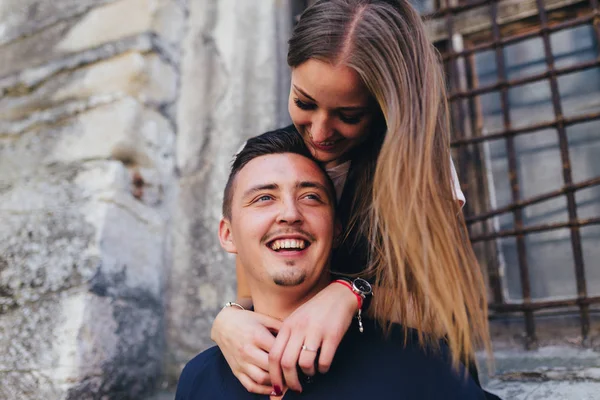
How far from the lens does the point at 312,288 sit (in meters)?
1.27

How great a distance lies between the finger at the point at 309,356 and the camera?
3.13 ft

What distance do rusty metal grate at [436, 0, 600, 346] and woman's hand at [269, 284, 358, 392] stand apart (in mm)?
856

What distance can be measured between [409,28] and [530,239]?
914 mm

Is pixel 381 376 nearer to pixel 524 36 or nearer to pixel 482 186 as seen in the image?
pixel 482 186

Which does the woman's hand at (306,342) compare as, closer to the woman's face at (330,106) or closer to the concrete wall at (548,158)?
the woman's face at (330,106)

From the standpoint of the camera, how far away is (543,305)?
1582 mm

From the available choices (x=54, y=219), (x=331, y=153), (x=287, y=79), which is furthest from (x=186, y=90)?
(x=331, y=153)

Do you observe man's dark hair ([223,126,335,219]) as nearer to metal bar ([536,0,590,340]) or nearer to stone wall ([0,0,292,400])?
stone wall ([0,0,292,400])

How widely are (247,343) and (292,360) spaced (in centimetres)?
15

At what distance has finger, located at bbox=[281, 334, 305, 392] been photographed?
0.96 m

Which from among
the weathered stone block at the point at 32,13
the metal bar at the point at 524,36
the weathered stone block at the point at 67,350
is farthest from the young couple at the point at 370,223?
the weathered stone block at the point at 32,13

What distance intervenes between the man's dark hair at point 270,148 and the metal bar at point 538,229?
62cm

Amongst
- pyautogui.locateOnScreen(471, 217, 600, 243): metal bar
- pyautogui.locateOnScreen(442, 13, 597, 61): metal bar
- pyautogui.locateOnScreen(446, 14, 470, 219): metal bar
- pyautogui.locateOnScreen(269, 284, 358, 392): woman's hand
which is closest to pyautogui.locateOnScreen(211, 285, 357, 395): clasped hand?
pyautogui.locateOnScreen(269, 284, 358, 392): woman's hand

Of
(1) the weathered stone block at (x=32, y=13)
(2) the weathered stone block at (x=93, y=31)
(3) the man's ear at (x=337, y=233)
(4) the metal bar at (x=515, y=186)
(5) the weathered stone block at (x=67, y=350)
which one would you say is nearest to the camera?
(3) the man's ear at (x=337, y=233)
